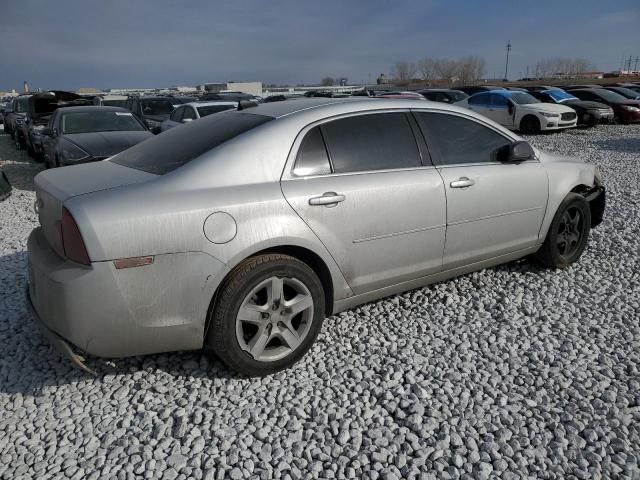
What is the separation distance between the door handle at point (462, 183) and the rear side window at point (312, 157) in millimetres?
1014

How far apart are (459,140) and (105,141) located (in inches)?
260

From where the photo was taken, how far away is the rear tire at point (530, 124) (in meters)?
15.9

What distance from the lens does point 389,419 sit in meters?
2.59

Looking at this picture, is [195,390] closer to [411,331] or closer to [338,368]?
[338,368]

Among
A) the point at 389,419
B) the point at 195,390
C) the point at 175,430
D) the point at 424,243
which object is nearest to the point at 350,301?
the point at 424,243

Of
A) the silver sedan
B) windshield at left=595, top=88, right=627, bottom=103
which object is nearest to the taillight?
the silver sedan

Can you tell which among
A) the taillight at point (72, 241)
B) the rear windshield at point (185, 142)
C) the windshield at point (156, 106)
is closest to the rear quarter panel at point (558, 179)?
the rear windshield at point (185, 142)

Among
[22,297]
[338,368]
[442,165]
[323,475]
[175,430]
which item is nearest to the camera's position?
[323,475]

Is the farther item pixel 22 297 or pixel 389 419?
pixel 22 297

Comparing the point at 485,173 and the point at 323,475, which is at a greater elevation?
the point at 485,173

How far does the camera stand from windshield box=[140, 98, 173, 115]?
48.6ft

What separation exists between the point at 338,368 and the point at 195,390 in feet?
2.83

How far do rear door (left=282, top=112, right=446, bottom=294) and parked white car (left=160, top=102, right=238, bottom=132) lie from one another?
8940 millimetres

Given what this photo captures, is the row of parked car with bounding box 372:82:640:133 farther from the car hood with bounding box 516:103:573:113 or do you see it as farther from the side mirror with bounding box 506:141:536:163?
the side mirror with bounding box 506:141:536:163
